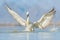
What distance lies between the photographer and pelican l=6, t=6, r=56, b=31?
21.9 metres

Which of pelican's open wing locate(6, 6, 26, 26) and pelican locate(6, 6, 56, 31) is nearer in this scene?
pelican locate(6, 6, 56, 31)

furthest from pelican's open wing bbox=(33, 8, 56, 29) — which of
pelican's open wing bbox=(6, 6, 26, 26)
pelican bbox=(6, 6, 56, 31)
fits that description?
pelican's open wing bbox=(6, 6, 26, 26)

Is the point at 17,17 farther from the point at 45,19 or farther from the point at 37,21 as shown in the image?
the point at 45,19

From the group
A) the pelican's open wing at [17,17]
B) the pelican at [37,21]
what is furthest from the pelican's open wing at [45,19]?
the pelican's open wing at [17,17]

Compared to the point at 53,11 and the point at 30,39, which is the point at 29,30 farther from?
the point at 30,39

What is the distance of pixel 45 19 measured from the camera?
21.8 meters

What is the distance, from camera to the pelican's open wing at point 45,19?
21788 millimetres

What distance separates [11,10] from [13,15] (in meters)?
0.32

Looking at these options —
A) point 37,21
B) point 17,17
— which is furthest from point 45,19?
point 17,17

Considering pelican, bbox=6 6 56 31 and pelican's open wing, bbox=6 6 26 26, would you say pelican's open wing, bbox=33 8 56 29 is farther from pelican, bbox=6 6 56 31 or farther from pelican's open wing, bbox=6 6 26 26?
pelican's open wing, bbox=6 6 26 26

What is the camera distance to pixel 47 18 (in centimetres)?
2208

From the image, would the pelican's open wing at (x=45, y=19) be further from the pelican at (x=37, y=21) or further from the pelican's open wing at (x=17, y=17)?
the pelican's open wing at (x=17, y=17)

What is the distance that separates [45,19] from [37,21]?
0.92 m

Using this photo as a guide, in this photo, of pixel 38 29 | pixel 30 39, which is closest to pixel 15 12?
pixel 38 29
